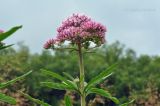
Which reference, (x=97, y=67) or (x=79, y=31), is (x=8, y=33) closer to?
(x=79, y=31)

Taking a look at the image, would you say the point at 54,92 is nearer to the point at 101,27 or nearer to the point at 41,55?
the point at 41,55

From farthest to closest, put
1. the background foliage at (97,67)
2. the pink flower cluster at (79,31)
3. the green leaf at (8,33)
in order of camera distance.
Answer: the background foliage at (97,67)
the pink flower cluster at (79,31)
the green leaf at (8,33)

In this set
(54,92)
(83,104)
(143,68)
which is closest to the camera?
(83,104)

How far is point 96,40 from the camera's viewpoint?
696 cm

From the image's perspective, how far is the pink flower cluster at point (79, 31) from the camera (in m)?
6.81

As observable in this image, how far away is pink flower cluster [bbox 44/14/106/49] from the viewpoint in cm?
681

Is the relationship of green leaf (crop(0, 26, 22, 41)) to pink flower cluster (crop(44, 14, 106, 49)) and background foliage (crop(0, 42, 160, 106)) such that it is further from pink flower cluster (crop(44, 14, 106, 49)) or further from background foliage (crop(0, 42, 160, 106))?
background foliage (crop(0, 42, 160, 106))

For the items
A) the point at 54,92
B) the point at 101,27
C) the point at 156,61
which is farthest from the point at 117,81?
the point at 101,27

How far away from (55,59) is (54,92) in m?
14.4

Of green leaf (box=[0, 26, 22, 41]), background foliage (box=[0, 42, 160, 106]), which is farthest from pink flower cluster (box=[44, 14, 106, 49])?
background foliage (box=[0, 42, 160, 106])

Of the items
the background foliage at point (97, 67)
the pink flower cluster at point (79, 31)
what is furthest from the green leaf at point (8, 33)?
the background foliage at point (97, 67)

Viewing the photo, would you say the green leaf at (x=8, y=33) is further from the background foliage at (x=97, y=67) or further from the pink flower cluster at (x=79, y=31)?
the background foliage at (x=97, y=67)

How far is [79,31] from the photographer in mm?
6793

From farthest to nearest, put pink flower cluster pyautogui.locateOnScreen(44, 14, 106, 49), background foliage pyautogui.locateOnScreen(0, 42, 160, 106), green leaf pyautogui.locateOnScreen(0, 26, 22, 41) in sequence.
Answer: background foliage pyautogui.locateOnScreen(0, 42, 160, 106), pink flower cluster pyautogui.locateOnScreen(44, 14, 106, 49), green leaf pyautogui.locateOnScreen(0, 26, 22, 41)
